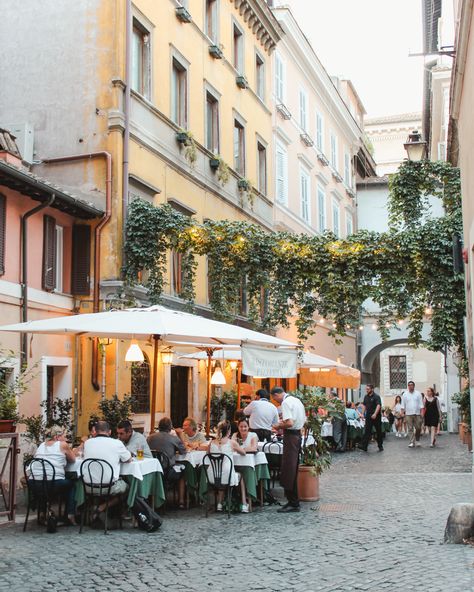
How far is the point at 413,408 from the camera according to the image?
85.0ft

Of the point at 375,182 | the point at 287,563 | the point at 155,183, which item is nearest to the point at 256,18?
the point at 155,183

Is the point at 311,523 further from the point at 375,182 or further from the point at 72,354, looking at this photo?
the point at 375,182

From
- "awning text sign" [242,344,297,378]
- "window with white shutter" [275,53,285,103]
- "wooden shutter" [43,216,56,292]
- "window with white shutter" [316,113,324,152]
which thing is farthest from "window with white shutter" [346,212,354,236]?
"awning text sign" [242,344,297,378]

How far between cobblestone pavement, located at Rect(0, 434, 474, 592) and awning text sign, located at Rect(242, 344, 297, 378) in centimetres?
189

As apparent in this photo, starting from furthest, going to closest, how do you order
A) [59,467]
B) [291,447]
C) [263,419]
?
1. [263,419]
2. [291,447]
3. [59,467]

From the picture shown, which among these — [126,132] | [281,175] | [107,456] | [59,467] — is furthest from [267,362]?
[281,175]

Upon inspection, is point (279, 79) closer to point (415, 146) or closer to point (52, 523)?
point (415, 146)

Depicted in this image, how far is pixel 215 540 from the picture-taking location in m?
9.91

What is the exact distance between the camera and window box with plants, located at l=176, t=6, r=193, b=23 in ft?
69.7

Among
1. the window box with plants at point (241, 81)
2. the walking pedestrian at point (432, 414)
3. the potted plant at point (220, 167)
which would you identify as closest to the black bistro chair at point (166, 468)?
the potted plant at point (220, 167)

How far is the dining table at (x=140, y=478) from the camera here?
10727 millimetres

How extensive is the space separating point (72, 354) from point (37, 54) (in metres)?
6.45

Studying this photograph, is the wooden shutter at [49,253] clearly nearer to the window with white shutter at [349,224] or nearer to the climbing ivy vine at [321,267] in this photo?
the climbing ivy vine at [321,267]

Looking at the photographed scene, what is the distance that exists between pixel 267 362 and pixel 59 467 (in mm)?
3442
